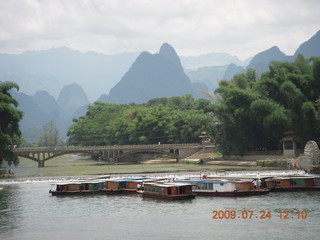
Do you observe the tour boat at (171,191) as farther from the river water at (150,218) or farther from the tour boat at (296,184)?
the tour boat at (296,184)

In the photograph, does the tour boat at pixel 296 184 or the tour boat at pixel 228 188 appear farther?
the tour boat at pixel 296 184

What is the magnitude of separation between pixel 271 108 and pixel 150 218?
59.9 m

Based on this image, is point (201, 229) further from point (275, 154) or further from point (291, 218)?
point (275, 154)

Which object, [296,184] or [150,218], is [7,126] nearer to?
[150,218]

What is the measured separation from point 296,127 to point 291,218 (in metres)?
56.1

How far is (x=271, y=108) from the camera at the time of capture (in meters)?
99.2

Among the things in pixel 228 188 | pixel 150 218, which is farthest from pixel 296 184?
pixel 150 218

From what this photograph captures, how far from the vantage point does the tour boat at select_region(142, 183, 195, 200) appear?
2127 inches
